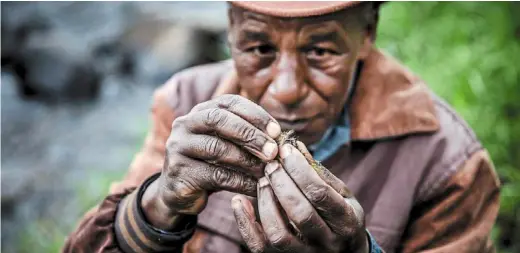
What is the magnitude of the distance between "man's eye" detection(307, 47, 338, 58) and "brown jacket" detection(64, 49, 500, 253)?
345mm

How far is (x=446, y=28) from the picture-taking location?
5.18 meters

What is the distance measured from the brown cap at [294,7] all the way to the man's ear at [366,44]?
251 millimetres

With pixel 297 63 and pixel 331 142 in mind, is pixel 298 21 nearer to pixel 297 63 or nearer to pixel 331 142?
pixel 297 63

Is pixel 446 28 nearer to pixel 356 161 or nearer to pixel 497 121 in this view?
pixel 497 121

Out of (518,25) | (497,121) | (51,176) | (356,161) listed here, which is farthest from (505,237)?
(51,176)

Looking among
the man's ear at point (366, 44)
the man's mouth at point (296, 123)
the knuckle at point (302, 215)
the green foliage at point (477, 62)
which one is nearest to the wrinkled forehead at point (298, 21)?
the man's ear at point (366, 44)

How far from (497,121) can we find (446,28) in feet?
3.14

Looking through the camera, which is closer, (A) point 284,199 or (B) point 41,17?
(A) point 284,199

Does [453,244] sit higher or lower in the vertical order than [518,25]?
higher

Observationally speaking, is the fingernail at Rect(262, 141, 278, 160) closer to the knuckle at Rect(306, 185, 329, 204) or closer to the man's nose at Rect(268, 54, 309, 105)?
the knuckle at Rect(306, 185, 329, 204)

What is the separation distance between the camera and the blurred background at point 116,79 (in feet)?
14.9

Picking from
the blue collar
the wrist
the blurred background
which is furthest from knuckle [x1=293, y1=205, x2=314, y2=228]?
the blurred background

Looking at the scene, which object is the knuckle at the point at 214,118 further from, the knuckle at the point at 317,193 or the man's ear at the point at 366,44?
the man's ear at the point at 366,44

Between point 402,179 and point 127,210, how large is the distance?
880 millimetres
